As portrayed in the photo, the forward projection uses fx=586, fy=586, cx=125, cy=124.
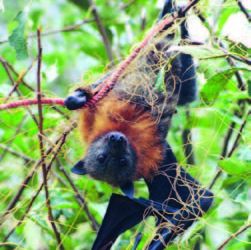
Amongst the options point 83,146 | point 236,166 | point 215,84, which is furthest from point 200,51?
point 83,146

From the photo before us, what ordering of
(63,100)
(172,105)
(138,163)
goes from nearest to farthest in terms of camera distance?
1. (63,100)
2. (138,163)
3. (172,105)

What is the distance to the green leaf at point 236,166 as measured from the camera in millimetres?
2652

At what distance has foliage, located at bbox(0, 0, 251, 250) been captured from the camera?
2.81m

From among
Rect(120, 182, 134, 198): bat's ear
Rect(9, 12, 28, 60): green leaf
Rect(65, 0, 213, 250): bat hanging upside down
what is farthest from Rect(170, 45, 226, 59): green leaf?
Rect(120, 182, 134, 198): bat's ear

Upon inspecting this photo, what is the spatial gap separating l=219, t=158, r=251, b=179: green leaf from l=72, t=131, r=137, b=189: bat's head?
2.54 ft

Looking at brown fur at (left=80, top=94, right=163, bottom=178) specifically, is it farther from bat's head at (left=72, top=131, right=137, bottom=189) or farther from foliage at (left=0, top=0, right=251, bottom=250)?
foliage at (left=0, top=0, right=251, bottom=250)

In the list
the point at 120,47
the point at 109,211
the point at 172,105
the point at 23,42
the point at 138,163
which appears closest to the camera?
the point at 23,42

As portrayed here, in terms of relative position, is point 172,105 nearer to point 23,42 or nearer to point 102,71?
point 102,71

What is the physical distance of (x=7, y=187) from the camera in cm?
350

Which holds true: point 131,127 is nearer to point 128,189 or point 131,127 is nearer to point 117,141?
point 117,141

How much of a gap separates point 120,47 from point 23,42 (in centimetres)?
179

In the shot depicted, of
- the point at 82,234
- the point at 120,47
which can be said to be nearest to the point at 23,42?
the point at 82,234

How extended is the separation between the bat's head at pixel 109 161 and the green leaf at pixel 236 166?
77cm

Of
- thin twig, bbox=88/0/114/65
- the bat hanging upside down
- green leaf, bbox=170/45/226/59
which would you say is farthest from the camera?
thin twig, bbox=88/0/114/65
